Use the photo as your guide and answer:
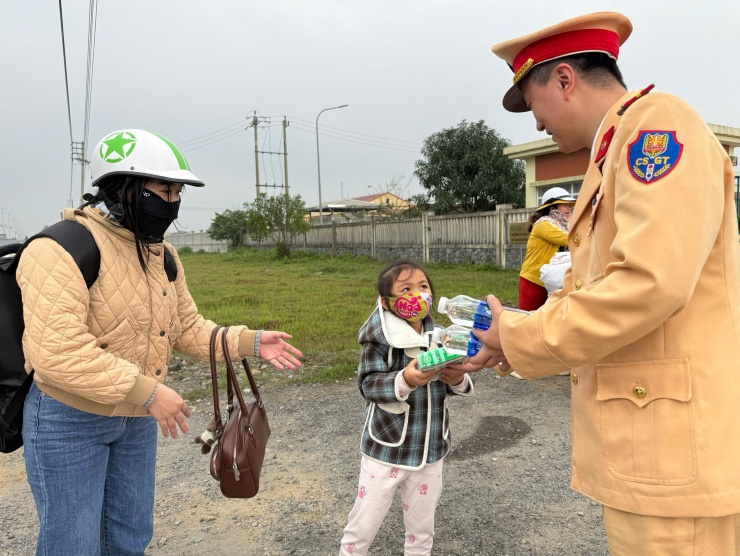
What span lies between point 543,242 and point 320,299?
6.71 meters

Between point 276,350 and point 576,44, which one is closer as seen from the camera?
point 576,44

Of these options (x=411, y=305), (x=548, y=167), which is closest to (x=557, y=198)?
(x=411, y=305)

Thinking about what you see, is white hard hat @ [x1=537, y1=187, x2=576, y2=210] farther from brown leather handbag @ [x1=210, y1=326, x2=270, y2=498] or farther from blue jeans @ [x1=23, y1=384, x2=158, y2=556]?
blue jeans @ [x1=23, y1=384, x2=158, y2=556]

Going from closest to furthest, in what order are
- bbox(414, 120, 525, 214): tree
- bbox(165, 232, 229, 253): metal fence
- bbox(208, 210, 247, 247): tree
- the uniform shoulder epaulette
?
the uniform shoulder epaulette
bbox(414, 120, 525, 214): tree
bbox(208, 210, 247, 247): tree
bbox(165, 232, 229, 253): metal fence

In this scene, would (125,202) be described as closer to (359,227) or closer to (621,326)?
(621,326)

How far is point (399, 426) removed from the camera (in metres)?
2.55

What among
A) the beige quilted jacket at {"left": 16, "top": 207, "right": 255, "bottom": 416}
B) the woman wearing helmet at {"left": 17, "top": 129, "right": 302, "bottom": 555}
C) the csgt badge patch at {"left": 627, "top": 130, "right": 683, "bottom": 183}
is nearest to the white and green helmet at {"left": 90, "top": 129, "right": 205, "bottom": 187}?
the woman wearing helmet at {"left": 17, "top": 129, "right": 302, "bottom": 555}

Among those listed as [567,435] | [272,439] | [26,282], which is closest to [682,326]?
[26,282]

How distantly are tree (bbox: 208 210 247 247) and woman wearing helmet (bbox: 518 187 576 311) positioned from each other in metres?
33.2

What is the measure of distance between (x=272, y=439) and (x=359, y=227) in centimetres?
1927

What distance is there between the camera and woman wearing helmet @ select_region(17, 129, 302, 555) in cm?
190

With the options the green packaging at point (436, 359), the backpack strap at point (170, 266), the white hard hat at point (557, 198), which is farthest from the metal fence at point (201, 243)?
the green packaging at point (436, 359)

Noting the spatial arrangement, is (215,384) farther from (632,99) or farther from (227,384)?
(632,99)

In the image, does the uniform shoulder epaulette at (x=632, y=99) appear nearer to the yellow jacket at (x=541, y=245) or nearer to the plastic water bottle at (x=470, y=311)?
the plastic water bottle at (x=470, y=311)
